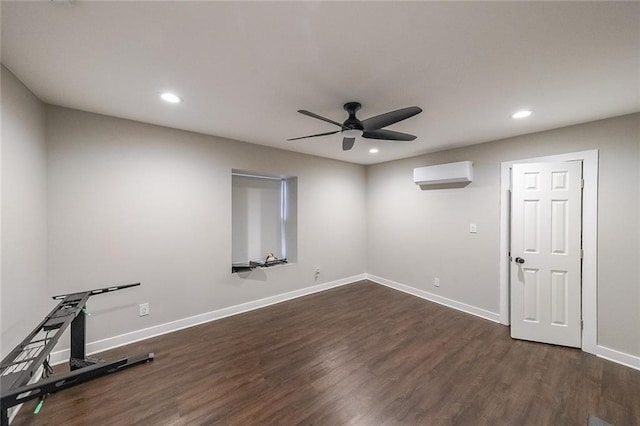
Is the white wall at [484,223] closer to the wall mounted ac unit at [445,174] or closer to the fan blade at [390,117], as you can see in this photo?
the wall mounted ac unit at [445,174]

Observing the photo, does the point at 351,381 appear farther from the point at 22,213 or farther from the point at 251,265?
the point at 22,213

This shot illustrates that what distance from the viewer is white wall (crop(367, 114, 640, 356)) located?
2361 mm

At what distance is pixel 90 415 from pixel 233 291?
5.81 ft

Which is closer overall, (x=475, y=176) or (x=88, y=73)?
(x=88, y=73)

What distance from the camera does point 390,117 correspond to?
6.29 ft

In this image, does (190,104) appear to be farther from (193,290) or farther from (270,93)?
(193,290)

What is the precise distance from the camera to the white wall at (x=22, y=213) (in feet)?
5.45

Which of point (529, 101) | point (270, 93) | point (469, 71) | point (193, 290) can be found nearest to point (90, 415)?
point (193, 290)

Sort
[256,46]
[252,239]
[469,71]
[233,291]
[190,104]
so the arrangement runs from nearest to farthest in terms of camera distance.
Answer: [256,46], [469,71], [190,104], [233,291], [252,239]

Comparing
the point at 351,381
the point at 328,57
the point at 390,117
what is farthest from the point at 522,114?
the point at 351,381

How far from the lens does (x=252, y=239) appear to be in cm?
401

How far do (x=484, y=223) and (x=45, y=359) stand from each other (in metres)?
4.42

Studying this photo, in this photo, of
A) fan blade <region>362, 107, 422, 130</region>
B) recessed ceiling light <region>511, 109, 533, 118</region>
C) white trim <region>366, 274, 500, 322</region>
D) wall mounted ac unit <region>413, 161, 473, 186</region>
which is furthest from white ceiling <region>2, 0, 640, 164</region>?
white trim <region>366, 274, 500, 322</region>

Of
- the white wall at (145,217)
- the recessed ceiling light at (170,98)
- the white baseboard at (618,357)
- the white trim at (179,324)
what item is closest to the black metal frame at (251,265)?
the white wall at (145,217)
